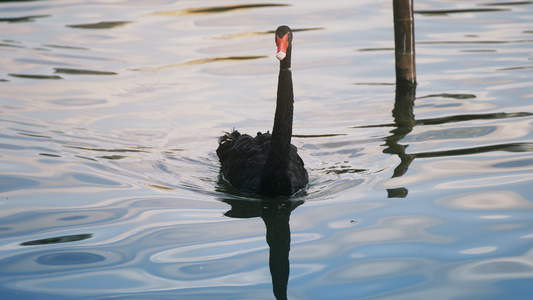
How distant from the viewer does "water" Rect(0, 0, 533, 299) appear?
5.14 m

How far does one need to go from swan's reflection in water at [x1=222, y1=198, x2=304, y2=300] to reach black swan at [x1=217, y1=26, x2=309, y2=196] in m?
0.16

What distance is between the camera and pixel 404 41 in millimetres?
10578

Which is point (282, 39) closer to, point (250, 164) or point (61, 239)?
point (250, 164)

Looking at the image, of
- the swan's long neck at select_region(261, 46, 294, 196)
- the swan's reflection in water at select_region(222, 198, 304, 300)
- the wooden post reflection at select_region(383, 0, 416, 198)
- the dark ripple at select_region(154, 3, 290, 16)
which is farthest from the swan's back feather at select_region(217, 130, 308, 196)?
the dark ripple at select_region(154, 3, 290, 16)

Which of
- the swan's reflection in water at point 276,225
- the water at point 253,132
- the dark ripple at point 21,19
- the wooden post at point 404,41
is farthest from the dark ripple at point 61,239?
the dark ripple at point 21,19

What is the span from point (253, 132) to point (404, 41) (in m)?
2.70

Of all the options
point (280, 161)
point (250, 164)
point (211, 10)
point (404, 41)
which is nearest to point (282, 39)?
point (280, 161)

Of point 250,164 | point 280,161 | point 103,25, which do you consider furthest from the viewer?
point 103,25

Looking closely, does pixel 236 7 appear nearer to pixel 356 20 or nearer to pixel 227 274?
pixel 356 20

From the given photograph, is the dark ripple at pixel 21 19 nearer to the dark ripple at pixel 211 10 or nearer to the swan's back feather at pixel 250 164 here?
the dark ripple at pixel 211 10

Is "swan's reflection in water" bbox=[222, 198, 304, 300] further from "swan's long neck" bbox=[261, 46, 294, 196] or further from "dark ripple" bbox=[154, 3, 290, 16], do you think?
"dark ripple" bbox=[154, 3, 290, 16]

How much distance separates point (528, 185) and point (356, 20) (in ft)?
33.1

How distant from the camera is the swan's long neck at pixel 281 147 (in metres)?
6.66

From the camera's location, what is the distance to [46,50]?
45.6ft
